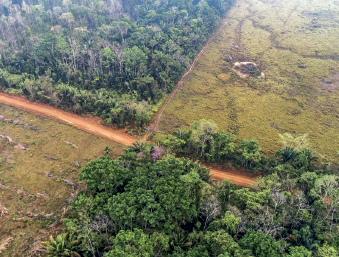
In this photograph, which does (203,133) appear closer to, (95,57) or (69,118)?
(69,118)

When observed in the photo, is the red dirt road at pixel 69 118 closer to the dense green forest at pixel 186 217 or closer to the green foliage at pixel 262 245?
the dense green forest at pixel 186 217

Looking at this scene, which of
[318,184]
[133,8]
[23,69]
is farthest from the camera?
[133,8]

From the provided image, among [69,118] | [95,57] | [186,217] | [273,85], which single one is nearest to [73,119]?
[69,118]

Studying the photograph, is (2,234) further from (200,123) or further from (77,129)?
(200,123)

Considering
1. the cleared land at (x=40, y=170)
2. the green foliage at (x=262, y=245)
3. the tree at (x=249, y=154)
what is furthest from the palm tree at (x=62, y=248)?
the tree at (x=249, y=154)

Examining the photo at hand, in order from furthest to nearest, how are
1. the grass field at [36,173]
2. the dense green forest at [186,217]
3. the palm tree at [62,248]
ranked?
the grass field at [36,173] → the palm tree at [62,248] → the dense green forest at [186,217]

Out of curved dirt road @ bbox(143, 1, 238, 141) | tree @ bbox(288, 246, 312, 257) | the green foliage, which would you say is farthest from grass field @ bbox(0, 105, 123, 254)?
tree @ bbox(288, 246, 312, 257)

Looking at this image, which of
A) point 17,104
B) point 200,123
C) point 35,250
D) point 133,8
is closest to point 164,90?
point 200,123
